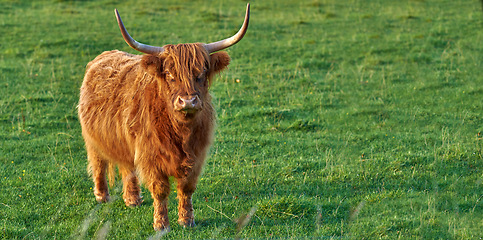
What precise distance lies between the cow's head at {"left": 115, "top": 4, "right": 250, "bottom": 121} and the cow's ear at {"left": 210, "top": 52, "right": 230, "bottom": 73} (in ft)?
0.04

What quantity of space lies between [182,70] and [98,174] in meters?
2.41

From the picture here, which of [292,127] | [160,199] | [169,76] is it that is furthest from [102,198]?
[292,127]

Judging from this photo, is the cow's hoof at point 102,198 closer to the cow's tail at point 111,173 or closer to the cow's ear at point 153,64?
the cow's tail at point 111,173

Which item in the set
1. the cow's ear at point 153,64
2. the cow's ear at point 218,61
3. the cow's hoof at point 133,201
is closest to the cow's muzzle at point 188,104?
the cow's ear at point 153,64

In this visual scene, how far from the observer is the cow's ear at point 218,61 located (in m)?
5.66

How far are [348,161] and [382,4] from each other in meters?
13.7

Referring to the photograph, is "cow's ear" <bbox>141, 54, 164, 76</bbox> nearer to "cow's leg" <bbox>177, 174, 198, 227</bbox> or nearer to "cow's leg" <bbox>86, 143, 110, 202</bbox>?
"cow's leg" <bbox>177, 174, 198, 227</bbox>

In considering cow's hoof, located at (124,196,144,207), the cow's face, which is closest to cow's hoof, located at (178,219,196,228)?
cow's hoof, located at (124,196,144,207)

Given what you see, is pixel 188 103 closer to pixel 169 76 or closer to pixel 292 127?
pixel 169 76

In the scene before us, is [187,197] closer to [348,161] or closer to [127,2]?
[348,161]

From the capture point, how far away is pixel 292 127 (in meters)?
9.22

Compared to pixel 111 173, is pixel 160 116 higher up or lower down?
higher up

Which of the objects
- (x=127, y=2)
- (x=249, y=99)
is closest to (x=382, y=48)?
(x=249, y=99)

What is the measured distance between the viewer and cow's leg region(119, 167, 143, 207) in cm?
657
